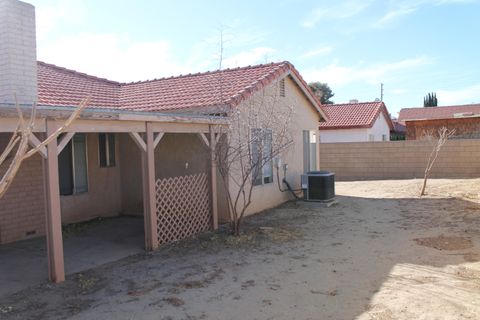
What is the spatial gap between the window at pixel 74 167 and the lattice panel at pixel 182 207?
2.85 meters

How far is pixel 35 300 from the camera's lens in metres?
5.30

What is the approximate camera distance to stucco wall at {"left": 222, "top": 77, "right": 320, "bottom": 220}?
1149cm

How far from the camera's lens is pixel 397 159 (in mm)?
19531

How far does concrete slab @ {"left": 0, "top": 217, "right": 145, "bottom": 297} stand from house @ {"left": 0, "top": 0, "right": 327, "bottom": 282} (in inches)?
19.5

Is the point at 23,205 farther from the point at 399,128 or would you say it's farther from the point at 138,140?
the point at 399,128

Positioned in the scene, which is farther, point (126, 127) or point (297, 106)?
point (297, 106)

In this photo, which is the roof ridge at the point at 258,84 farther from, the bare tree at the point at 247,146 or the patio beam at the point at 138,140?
the patio beam at the point at 138,140

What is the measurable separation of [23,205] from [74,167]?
1.72 metres

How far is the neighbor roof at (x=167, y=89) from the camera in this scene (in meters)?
10.3

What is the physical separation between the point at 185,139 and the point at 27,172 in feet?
11.6

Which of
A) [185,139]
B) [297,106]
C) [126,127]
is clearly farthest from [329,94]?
[126,127]

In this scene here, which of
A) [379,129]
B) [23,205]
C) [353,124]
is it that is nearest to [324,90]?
[379,129]

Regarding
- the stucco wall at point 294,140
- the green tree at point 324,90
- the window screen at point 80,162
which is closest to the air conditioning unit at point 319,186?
the stucco wall at point 294,140

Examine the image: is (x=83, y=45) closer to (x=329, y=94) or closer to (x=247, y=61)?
(x=247, y=61)
